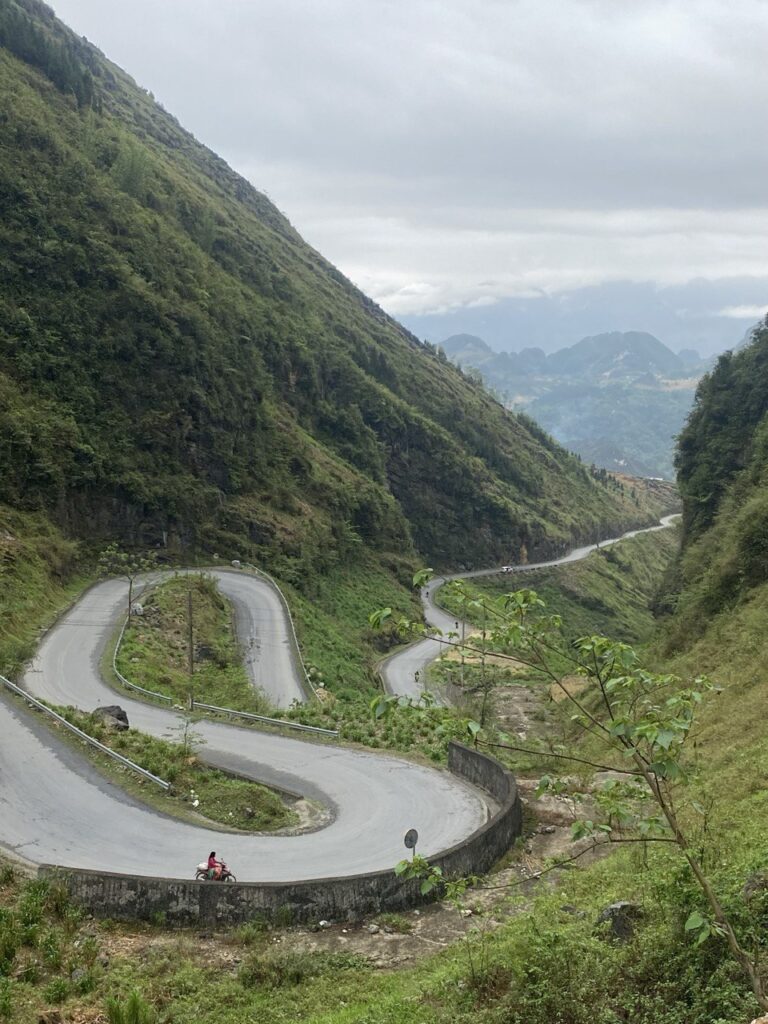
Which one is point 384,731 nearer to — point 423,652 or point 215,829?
point 215,829

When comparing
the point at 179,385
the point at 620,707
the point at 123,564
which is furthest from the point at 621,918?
the point at 179,385

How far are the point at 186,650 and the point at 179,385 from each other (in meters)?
31.1

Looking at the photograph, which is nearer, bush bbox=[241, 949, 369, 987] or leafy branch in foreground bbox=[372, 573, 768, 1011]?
leafy branch in foreground bbox=[372, 573, 768, 1011]

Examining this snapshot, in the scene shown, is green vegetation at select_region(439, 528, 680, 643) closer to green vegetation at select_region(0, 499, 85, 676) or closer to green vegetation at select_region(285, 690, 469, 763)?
green vegetation at select_region(0, 499, 85, 676)

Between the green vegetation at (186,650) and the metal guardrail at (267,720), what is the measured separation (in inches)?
50.0

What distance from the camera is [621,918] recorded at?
10562 mm

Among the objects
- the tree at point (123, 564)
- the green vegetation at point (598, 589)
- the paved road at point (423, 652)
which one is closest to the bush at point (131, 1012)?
the paved road at point (423, 652)

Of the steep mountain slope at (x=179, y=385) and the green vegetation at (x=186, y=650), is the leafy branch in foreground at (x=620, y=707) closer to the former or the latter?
the green vegetation at (x=186, y=650)

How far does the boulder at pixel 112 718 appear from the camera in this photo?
23578mm

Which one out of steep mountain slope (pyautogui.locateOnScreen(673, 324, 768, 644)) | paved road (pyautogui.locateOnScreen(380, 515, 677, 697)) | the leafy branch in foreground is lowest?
paved road (pyautogui.locateOnScreen(380, 515, 677, 697))

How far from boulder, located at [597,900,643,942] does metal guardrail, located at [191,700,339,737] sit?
15905 millimetres

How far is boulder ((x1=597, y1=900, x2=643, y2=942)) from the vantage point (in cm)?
1040

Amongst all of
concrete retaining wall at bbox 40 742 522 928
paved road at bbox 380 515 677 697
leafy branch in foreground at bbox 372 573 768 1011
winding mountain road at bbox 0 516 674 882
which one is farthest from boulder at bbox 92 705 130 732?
leafy branch in foreground at bbox 372 573 768 1011

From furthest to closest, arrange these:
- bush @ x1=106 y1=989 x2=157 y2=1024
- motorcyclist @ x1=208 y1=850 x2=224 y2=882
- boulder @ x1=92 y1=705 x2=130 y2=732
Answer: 1. boulder @ x1=92 y1=705 x2=130 y2=732
2. motorcyclist @ x1=208 y1=850 x2=224 y2=882
3. bush @ x1=106 y1=989 x2=157 y2=1024
